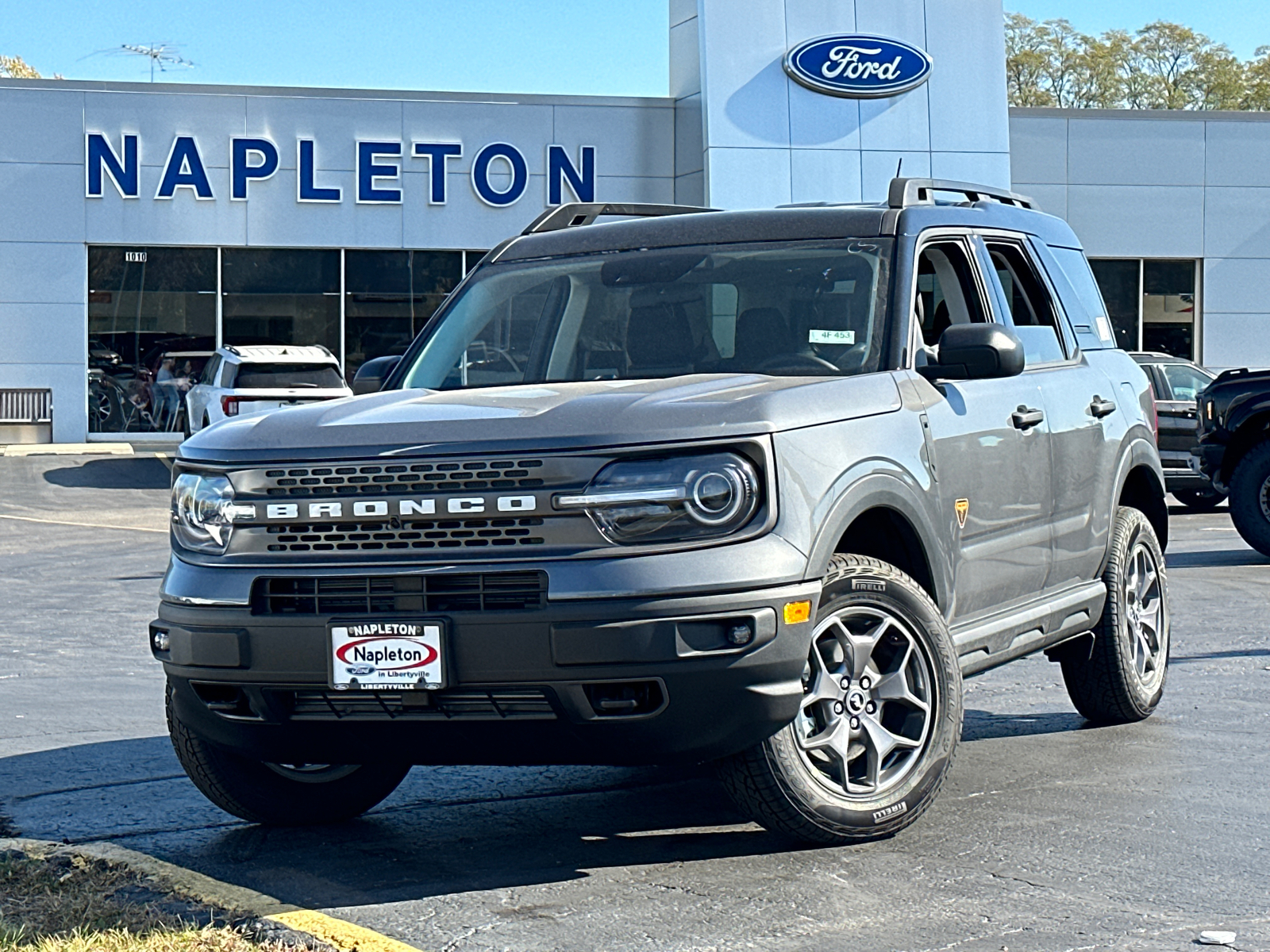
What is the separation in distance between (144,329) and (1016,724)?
2396 centimetres

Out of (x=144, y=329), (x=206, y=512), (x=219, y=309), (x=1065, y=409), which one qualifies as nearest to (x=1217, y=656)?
(x=1065, y=409)

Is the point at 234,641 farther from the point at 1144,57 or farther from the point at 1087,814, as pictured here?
the point at 1144,57

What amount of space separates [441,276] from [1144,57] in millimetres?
57761

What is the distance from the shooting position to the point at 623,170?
97.7ft

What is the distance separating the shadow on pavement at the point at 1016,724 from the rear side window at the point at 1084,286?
1.58 m

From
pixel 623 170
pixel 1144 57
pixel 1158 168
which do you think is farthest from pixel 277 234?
pixel 1144 57

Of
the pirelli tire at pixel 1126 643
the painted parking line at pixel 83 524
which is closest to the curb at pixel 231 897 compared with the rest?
the pirelli tire at pixel 1126 643

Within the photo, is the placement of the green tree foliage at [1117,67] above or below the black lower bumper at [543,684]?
above

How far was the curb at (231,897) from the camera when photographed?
4.29m

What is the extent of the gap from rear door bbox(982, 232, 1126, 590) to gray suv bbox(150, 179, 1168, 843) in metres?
0.17

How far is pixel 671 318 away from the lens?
19.6 ft

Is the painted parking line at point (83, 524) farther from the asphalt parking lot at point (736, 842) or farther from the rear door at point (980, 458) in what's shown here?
the rear door at point (980, 458)

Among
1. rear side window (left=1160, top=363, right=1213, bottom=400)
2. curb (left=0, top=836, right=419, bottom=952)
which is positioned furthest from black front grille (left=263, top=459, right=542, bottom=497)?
rear side window (left=1160, top=363, right=1213, bottom=400)

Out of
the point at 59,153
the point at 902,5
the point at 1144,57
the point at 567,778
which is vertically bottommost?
the point at 567,778
